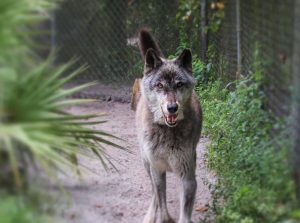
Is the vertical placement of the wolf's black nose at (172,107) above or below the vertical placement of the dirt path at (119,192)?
above

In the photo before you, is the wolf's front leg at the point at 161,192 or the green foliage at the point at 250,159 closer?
the green foliage at the point at 250,159

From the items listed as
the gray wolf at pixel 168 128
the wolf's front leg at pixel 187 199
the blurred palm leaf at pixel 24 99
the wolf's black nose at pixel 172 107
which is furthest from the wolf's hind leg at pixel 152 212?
the blurred palm leaf at pixel 24 99

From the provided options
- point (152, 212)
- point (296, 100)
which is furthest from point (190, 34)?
point (296, 100)

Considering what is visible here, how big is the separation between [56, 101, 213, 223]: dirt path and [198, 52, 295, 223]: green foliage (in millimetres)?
438

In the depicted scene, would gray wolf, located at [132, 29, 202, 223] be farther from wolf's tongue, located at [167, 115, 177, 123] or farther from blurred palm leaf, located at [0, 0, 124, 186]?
blurred palm leaf, located at [0, 0, 124, 186]

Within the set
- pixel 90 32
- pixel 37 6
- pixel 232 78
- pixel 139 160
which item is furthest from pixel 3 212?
pixel 90 32

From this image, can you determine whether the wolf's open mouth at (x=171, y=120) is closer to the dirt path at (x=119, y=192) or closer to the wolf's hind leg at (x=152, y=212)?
the wolf's hind leg at (x=152, y=212)

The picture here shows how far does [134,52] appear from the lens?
11.5 meters

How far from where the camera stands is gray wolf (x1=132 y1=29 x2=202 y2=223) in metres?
6.85

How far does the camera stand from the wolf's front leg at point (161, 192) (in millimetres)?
7070

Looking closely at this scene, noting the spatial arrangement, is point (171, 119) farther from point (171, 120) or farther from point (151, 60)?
point (151, 60)

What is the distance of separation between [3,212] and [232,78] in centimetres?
521

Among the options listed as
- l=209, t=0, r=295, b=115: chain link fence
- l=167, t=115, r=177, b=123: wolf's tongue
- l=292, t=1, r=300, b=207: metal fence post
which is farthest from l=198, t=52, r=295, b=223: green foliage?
l=167, t=115, r=177, b=123: wolf's tongue

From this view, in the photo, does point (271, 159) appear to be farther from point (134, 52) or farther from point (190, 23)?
point (134, 52)
